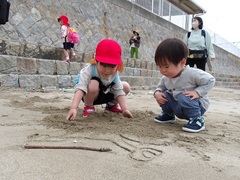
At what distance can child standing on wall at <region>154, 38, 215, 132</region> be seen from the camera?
5.85 feet

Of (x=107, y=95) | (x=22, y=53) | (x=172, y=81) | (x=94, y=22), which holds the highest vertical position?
(x=94, y=22)

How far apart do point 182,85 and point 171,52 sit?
0.30m

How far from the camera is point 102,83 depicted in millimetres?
2182

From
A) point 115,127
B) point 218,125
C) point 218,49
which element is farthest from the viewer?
point 218,49

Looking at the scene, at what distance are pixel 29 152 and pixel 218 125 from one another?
1.51 m

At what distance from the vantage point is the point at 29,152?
1.18 metres

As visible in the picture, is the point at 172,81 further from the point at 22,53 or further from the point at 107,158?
the point at 22,53

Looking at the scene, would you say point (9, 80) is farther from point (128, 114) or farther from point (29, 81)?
point (128, 114)

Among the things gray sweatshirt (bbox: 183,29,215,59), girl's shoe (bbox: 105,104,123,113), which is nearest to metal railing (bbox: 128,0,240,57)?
gray sweatshirt (bbox: 183,29,215,59)

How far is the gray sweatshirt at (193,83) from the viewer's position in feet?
6.13

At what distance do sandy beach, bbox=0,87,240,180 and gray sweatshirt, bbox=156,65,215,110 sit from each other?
0.26 m

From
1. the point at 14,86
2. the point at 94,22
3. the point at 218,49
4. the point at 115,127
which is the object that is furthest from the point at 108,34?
the point at 218,49

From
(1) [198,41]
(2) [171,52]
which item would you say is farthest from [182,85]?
(1) [198,41]

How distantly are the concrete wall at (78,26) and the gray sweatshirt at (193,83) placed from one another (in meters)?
3.24
